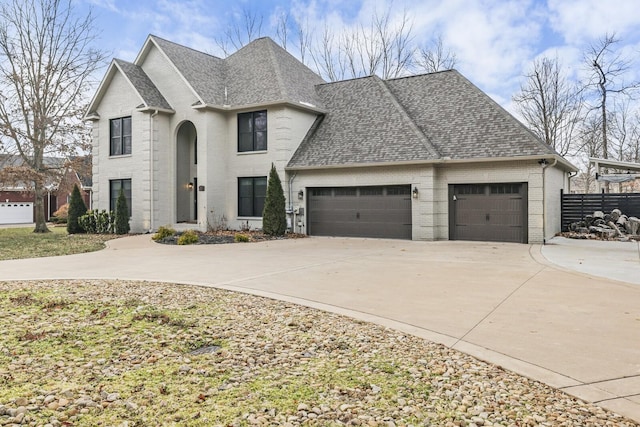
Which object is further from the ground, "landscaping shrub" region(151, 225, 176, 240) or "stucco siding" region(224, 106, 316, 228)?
"stucco siding" region(224, 106, 316, 228)

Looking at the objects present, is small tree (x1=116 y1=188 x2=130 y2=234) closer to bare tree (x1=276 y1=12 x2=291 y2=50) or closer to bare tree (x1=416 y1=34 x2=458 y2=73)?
bare tree (x1=276 y1=12 x2=291 y2=50)

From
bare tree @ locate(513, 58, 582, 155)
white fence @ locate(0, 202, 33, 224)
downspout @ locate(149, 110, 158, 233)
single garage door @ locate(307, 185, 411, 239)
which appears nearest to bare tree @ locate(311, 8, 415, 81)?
bare tree @ locate(513, 58, 582, 155)

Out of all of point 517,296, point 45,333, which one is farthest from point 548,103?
point 45,333

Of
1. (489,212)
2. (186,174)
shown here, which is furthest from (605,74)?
(186,174)

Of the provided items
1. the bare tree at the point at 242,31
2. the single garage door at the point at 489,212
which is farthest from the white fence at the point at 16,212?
the single garage door at the point at 489,212

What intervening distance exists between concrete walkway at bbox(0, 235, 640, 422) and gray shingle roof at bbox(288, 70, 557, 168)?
3.78m

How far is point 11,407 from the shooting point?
10.1 feet

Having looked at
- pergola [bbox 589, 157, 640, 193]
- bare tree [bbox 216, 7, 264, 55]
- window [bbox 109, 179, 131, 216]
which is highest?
bare tree [bbox 216, 7, 264, 55]

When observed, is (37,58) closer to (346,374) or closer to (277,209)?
(277,209)

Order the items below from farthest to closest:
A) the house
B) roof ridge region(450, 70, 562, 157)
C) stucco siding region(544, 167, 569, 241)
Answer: the house, stucco siding region(544, 167, 569, 241), roof ridge region(450, 70, 562, 157)

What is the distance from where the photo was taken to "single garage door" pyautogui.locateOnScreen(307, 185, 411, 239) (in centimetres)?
1669

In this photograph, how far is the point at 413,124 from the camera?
17219 millimetres

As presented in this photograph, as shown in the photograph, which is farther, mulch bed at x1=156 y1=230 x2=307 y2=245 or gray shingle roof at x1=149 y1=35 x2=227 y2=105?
gray shingle roof at x1=149 y1=35 x2=227 y2=105

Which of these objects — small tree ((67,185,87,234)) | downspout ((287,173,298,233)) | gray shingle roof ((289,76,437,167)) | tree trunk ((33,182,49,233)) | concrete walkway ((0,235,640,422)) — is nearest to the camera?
concrete walkway ((0,235,640,422))
